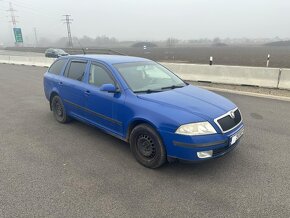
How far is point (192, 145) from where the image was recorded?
3.45m

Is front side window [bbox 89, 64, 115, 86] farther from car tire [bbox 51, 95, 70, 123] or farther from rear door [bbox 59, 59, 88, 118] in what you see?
car tire [bbox 51, 95, 70, 123]

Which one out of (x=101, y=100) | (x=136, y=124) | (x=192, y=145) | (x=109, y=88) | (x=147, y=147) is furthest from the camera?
(x=101, y=100)

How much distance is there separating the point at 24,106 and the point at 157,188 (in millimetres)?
5804

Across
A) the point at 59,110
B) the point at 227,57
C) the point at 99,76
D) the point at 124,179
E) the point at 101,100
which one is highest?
the point at 99,76

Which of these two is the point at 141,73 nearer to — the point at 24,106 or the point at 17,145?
the point at 17,145

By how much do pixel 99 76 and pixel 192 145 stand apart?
229cm

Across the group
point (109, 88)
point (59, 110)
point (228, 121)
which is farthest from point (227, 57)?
point (109, 88)

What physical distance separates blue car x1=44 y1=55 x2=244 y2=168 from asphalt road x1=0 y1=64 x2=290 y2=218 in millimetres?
364

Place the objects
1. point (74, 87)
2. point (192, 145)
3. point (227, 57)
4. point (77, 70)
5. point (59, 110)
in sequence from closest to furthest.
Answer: point (192, 145) → point (74, 87) → point (77, 70) → point (59, 110) → point (227, 57)

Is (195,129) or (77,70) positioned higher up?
(77,70)

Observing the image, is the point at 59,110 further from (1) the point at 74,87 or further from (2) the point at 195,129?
(2) the point at 195,129

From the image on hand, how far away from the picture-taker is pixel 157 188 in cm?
343

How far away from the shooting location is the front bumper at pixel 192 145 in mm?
3455

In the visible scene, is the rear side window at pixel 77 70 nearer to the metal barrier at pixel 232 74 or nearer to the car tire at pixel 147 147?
the car tire at pixel 147 147
